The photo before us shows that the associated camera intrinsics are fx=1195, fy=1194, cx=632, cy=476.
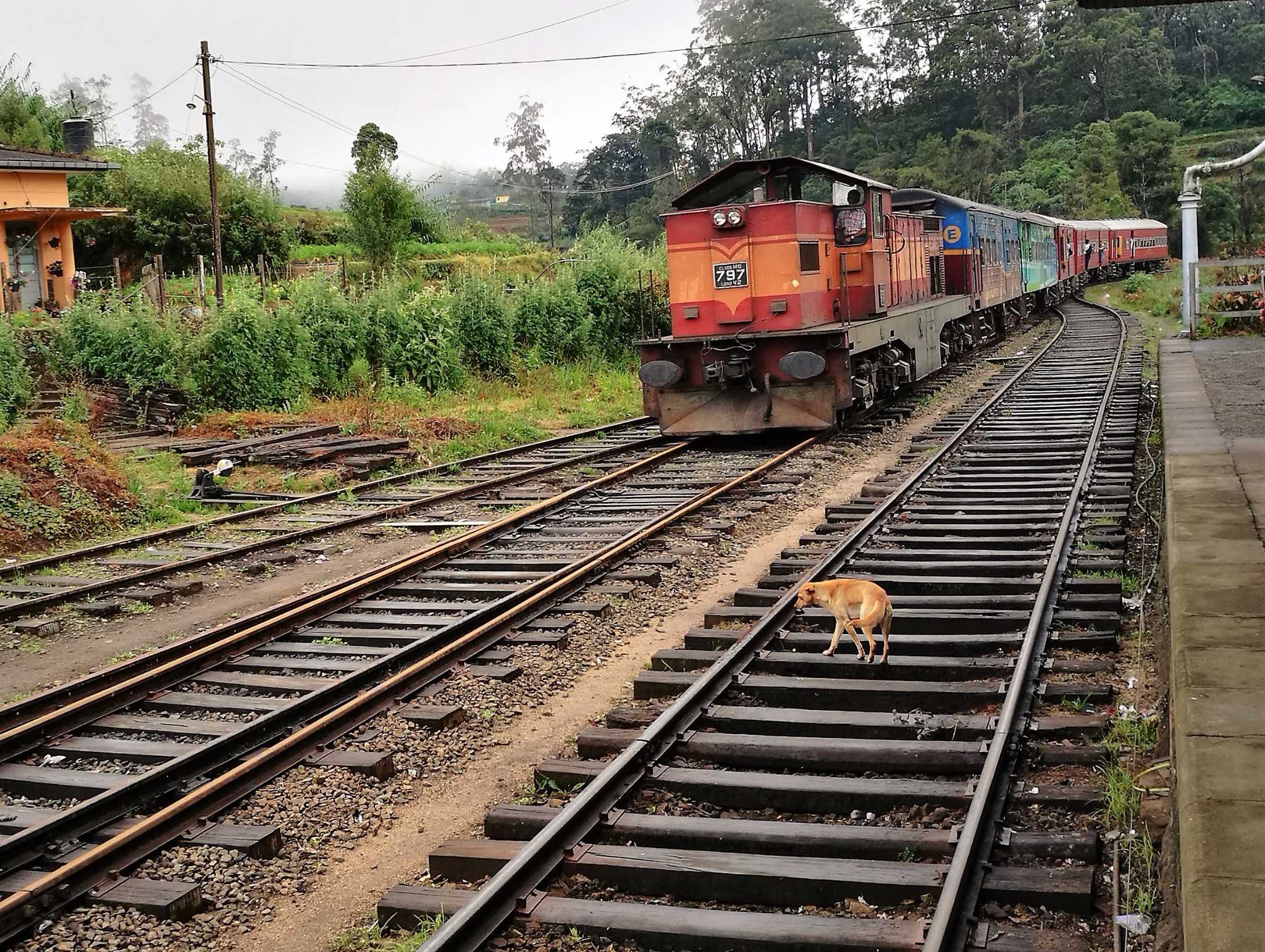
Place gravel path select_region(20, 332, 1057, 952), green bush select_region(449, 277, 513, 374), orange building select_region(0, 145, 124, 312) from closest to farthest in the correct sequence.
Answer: gravel path select_region(20, 332, 1057, 952)
green bush select_region(449, 277, 513, 374)
orange building select_region(0, 145, 124, 312)

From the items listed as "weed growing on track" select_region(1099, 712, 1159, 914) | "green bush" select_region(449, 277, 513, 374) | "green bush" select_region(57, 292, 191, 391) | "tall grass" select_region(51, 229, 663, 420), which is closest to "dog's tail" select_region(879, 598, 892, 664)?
"weed growing on track" select_region(1099, 712, 1159, 914)

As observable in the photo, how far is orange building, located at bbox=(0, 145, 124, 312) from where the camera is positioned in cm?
2973

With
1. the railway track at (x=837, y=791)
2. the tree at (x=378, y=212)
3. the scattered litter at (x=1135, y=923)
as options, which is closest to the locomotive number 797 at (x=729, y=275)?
the railway track at (x=837, y=791)

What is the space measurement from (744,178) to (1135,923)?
41.5 feet

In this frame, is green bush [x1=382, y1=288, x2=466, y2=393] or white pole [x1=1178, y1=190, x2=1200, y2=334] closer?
green bush [x1=382, y1=288, x2=466, y2=393]

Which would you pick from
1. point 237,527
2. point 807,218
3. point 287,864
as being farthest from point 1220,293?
point 287,864

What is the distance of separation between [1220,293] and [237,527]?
1867 cm

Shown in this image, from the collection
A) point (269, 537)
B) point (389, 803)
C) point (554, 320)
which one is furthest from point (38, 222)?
point (389, 803)

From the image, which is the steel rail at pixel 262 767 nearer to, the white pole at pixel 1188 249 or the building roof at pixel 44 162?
the white pole at pixel 1188 249

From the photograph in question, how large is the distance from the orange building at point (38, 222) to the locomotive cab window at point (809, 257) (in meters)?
21.2

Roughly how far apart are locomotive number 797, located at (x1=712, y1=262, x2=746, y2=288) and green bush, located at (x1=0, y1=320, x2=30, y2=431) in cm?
938

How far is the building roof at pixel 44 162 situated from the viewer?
30.0 metres

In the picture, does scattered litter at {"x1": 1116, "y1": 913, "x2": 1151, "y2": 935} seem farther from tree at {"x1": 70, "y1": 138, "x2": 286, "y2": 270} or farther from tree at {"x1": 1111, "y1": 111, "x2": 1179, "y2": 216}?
tree at {"x1": 1111, "y1": 111, "x2": 1179, "y2": 216}

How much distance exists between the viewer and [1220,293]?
22.2 meters
